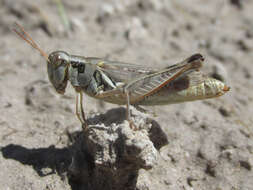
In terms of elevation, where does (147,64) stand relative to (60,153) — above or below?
above

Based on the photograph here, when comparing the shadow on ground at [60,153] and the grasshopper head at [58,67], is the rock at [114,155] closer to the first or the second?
the shadow on ground at [60,153]

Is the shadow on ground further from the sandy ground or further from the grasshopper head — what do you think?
the grasshopper head

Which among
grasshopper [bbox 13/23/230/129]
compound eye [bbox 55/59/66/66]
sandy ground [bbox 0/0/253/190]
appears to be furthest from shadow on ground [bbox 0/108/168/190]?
compound eye [bbox 55/59/66/66]

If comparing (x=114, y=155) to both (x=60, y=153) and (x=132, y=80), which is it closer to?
(x=60, y=153)

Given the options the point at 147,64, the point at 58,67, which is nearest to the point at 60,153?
the point at 58,67

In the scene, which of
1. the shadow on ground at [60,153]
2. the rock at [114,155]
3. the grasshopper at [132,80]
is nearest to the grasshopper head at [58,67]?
the grasshopper at [132,80]

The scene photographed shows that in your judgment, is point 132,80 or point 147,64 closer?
point 132,80
